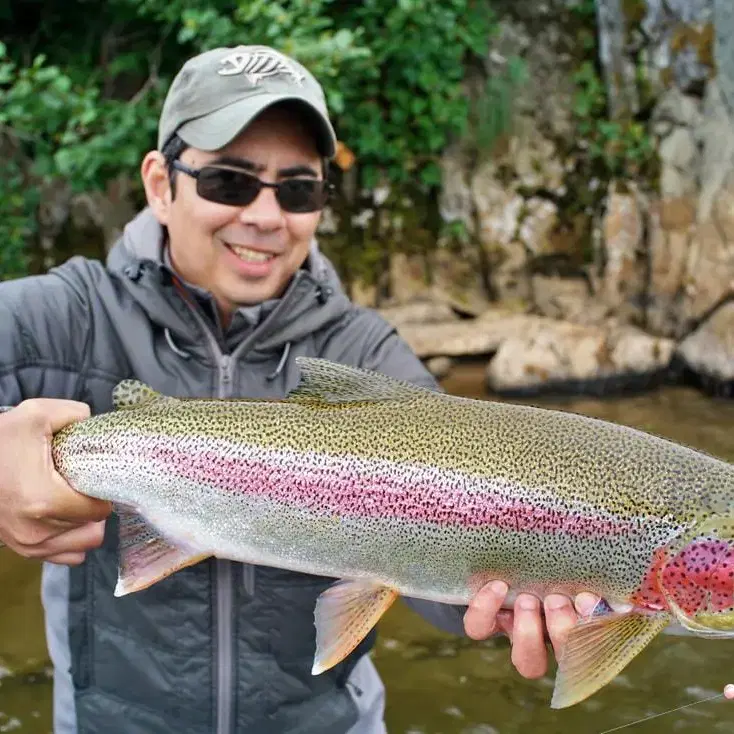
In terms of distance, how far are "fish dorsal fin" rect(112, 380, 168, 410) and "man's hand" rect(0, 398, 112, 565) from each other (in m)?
0.12

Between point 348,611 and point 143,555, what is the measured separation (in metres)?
0.48

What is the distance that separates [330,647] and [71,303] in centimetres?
110

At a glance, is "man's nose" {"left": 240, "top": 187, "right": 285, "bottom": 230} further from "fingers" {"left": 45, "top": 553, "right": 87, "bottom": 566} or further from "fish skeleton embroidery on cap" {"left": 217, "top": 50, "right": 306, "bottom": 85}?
"fingers" {"left": 45, "top": 553, "right": 87, "bottom": 566}

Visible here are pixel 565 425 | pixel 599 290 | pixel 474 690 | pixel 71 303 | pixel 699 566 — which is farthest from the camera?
pixel 599 290

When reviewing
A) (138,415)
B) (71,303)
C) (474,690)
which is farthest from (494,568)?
(474,690)

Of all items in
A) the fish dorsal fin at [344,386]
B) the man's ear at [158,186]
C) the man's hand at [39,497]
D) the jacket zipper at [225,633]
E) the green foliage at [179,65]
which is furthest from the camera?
the green foliage at [179,65]

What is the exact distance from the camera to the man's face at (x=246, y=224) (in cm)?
215

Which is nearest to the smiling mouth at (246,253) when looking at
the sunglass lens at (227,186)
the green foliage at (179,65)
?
the sunglass lens at (227,186)

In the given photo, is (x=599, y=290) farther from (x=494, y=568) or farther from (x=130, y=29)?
(x=494, y=568)

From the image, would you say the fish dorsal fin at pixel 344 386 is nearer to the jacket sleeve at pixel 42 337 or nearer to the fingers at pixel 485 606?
the fingers at pixel 485 606

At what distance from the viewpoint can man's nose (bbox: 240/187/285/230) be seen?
84.6 inches

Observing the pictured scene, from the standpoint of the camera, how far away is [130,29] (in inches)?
334

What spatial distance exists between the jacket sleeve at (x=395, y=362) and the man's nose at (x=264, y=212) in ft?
1.27

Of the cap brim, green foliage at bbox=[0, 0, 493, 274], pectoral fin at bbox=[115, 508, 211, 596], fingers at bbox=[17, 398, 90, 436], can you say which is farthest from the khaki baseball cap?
green foliage at bbox=[0, 0, 493, 274]
